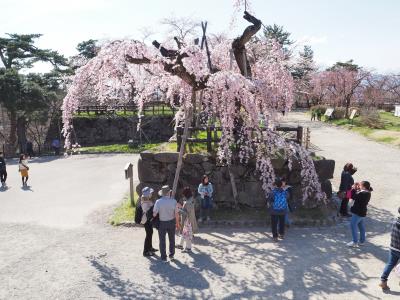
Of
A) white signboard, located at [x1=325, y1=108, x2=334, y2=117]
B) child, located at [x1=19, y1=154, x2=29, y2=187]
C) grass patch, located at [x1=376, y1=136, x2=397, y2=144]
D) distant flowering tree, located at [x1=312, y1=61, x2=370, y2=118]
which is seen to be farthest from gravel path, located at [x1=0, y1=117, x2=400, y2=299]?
distant flowering tree, located at [x1=312, y1=61, x2=370, y2=118]

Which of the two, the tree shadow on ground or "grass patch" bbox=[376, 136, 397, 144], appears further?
"grass patch" bbox=[376, 136, 397, 144]

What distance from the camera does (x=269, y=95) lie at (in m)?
10.6

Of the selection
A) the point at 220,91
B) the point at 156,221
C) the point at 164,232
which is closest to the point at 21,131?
the point at 220,91

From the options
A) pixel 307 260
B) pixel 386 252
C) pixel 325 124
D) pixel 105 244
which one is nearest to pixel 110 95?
pixel 105 244

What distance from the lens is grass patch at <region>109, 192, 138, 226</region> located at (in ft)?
35.2

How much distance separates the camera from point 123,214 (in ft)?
36.9

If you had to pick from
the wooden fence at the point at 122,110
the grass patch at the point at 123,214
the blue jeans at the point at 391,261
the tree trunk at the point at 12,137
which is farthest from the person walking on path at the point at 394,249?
the tree trunk at the point at 12,137

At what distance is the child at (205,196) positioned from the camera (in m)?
10.2

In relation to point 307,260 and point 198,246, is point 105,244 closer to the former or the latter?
point 198,246

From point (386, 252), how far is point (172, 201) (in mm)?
4886

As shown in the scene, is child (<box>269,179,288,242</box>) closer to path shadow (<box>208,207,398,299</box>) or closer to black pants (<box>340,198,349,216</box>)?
path shadow (<box>208,207,398,299</box>)

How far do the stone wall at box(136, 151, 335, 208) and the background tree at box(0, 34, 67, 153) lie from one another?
1577 cm

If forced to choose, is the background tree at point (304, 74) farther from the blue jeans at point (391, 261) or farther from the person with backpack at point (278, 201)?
the blue jeans at point (391, 261)

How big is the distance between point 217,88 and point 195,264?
4.25 m
